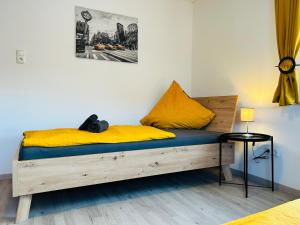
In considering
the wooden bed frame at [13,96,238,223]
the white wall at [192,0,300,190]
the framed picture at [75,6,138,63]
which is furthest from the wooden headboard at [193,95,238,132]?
the framed picture at [75,6,138,63]

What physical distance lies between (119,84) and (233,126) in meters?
1.57

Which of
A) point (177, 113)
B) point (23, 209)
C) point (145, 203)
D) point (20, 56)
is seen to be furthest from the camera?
point (177, 113)

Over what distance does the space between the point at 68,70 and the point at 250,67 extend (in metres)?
2.14

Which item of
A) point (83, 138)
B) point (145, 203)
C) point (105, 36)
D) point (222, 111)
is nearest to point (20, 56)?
point (105, 36)

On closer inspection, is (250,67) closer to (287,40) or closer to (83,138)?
(287,40)

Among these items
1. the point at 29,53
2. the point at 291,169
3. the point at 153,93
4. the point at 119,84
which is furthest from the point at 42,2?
the point at 291,169

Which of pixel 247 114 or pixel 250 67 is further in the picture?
pixel 250 67

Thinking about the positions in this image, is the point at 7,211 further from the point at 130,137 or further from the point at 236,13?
the point at 236,13

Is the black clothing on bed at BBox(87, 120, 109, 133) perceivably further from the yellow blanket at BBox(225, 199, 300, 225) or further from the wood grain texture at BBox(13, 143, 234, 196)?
the yellow blanket at BBox(225, 199, 300, 225)

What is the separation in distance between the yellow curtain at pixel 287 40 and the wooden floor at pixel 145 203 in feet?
3.08

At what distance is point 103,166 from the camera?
1.91 meters

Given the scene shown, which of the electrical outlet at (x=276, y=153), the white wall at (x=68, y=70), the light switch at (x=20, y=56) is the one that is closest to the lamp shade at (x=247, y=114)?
the electrical outlet at (x=276, y=153)

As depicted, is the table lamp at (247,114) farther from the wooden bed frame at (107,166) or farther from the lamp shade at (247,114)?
the wooden bed frame at (107,166)

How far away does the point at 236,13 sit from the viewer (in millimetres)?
2785
